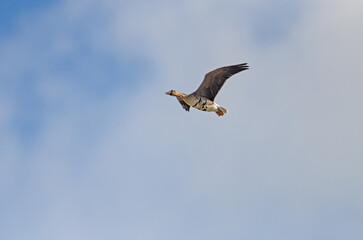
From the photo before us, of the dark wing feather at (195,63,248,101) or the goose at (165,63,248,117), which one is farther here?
the goose at (165,63,248,117)

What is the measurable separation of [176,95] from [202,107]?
89.3 inches

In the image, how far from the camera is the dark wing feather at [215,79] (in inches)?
1462

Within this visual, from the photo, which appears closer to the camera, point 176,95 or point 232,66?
point 232,66

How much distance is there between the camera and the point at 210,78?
126ft

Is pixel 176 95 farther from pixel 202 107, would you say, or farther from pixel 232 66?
pixel 232 66

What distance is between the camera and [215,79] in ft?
126

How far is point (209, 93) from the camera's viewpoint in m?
39.2

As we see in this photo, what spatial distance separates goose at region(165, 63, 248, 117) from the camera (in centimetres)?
3775

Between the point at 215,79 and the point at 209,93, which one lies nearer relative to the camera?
the point at 215,79

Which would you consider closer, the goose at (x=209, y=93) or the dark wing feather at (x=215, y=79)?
the dark wing feather at (x=215, y=79)

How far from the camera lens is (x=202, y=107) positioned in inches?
1547

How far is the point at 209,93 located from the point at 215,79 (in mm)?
1294

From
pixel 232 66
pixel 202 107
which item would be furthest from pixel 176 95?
pixel 232 66

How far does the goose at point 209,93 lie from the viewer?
37.8m
